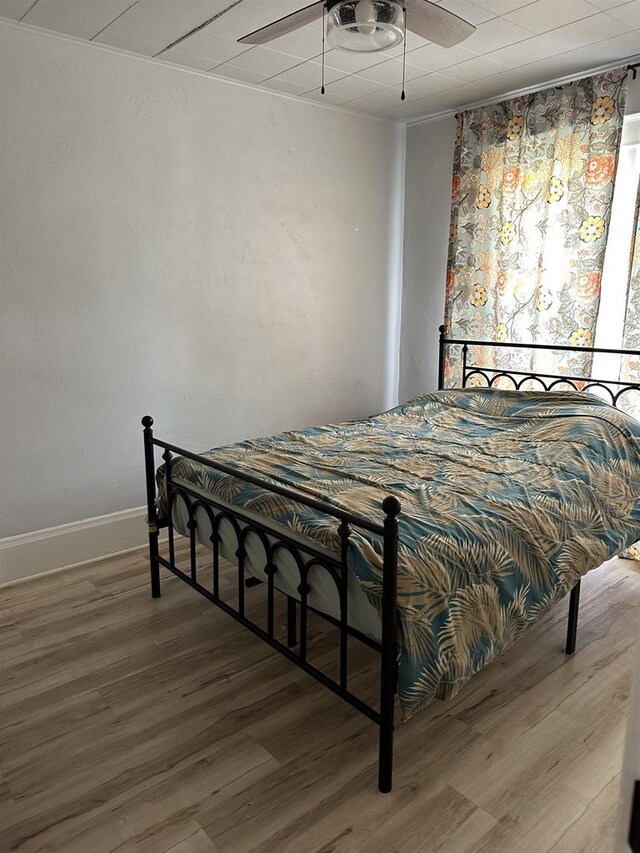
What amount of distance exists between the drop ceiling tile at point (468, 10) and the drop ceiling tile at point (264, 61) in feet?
2.87

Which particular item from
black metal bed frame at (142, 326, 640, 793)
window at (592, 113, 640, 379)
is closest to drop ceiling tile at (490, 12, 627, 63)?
window at (592, 113, 640, 379)

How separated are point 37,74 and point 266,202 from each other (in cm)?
138

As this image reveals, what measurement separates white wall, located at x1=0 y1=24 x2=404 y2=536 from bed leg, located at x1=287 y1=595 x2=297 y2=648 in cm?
149

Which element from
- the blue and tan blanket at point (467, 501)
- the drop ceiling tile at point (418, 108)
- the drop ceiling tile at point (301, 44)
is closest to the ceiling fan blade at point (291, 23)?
the drop ceiling tile at point (301, 44)

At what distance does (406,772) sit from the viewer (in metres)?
1.92

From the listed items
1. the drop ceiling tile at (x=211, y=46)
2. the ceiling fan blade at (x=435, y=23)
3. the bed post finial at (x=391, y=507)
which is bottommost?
the bed post finial at (x=391, y=507)

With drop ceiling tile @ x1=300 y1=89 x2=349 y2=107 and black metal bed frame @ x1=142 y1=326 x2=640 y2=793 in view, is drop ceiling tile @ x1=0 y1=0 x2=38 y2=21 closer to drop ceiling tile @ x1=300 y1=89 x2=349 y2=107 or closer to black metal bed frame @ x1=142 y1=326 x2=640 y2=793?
drop ceiling tile @ x1=300 y1=89 x2=349 y2=107

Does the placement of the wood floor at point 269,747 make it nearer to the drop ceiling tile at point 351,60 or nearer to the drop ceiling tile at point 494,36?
the drop ceiling tile at point 494,36

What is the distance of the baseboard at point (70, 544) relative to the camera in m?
3.12

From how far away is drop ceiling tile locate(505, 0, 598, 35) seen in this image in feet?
8.59

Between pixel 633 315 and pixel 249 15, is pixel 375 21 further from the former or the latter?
pixel 633 315

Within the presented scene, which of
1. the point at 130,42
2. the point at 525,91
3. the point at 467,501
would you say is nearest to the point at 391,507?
the point at 467,501

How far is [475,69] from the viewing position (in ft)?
11.0

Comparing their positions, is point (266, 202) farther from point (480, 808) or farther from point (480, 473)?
point (480, 808)
